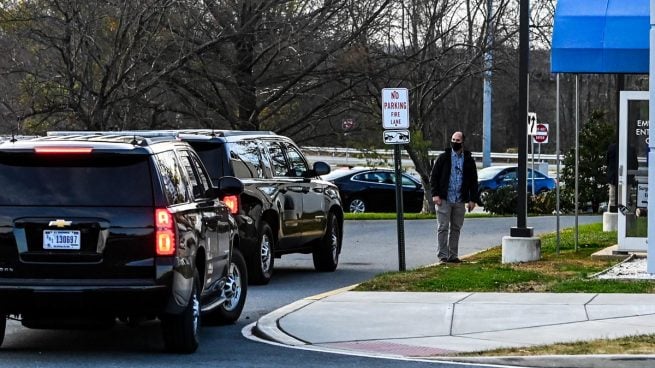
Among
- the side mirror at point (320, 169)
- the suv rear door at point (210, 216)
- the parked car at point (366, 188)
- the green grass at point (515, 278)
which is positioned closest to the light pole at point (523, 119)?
the green grass at point (515, 278)

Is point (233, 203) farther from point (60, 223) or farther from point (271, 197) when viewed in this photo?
point (60, 223)

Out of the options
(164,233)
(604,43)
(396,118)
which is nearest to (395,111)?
(396,118)

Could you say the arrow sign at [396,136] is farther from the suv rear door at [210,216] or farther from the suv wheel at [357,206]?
the suv wheel at [357,206]

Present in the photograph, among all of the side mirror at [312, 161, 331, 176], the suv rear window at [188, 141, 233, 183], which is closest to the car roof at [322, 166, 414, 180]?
the side mirror at [312, 161, 331, 176]

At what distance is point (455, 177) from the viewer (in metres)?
18.1

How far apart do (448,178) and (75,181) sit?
8909 millimetres

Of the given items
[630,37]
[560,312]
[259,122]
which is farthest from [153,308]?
[259,122]

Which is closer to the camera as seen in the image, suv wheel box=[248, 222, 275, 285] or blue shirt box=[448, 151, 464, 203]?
suv wheel box=[248, 222, 275, 285]

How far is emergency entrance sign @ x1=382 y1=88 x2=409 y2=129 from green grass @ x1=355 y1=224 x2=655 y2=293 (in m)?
1.84

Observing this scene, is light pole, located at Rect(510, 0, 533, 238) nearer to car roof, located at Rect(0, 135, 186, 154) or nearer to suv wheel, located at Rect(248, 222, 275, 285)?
suv wheel, located at Rect(248, 222, 275, 285)

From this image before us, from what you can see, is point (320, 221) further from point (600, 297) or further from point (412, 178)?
point (412, 178)

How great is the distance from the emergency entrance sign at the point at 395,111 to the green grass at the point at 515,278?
1842 millimetres

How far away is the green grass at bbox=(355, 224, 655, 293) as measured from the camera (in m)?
14.3

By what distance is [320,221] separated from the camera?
1780 centimetres
